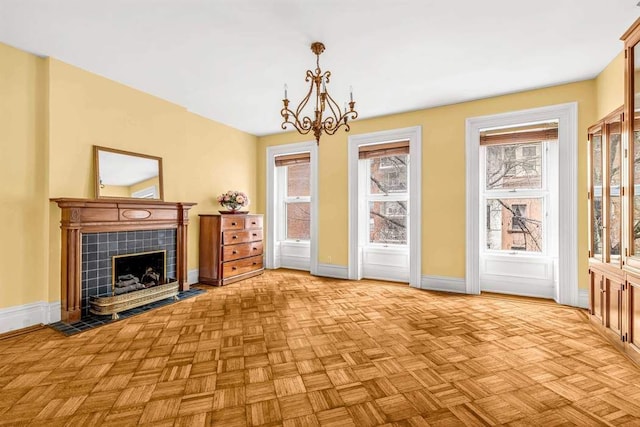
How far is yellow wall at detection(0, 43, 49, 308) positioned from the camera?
280 cm

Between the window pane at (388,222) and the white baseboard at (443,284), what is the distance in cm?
72

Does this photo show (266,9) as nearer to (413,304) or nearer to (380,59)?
(380,59)

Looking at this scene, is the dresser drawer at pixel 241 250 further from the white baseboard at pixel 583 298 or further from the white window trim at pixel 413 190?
the white baseboard at pixel 583 298

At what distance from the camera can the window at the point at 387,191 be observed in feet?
15.9

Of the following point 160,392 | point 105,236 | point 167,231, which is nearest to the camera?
point 160,392

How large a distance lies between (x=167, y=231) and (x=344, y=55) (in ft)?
10.5

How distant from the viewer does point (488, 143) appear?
4172 millimetres

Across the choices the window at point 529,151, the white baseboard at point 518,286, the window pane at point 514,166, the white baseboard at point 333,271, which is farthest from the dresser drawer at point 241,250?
the window at point 529,151

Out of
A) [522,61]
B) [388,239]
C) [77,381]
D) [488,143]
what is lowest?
[77,381]

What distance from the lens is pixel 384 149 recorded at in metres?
4.86

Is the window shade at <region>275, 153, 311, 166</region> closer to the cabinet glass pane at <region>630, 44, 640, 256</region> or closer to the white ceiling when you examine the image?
the white ceiling

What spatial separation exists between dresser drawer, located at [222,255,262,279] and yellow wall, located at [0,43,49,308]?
6.91ft

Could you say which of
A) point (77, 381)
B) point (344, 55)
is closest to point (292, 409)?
point (77, 381)

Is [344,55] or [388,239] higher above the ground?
[344,55]
